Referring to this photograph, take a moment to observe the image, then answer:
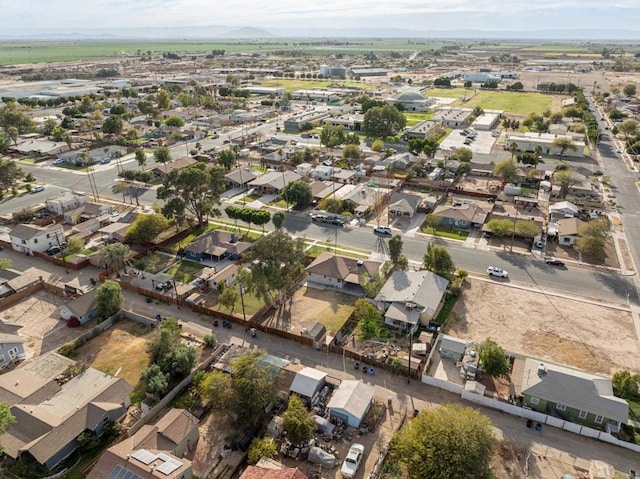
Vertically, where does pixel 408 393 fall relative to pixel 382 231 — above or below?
below

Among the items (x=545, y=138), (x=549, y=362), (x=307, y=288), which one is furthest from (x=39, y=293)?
(x=545, y=138)

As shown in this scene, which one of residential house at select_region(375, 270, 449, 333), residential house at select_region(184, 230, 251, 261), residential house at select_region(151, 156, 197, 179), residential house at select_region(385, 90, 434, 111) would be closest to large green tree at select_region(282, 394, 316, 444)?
residential house at select_region(375, 270, 449, 333)

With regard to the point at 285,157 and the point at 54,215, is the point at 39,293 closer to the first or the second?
the point at 54,215

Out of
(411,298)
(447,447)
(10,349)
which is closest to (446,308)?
(411,298)

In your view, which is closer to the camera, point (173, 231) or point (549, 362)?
point (549, 362)

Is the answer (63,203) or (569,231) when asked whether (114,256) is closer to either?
(63,203)

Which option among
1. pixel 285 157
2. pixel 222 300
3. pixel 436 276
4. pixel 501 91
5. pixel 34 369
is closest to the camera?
pixel 34 369

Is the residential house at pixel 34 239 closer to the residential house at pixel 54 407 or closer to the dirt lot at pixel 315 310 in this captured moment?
the residential house at pixel 54 407
